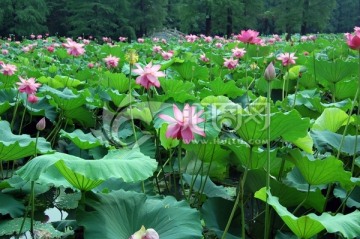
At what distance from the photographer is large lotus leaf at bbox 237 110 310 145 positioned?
1.07 meters

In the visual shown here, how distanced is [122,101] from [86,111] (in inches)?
7.0

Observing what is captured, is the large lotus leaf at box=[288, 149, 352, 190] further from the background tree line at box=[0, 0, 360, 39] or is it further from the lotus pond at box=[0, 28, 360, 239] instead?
the background tree line at box=[0, 0, 360, 39]

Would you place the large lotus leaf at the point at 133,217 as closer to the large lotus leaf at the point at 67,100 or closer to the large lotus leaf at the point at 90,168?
the large lotus leaf at the point at 90,168

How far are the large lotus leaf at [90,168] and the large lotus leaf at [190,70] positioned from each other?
1618mm

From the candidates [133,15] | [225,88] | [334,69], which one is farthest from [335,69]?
[133,15]

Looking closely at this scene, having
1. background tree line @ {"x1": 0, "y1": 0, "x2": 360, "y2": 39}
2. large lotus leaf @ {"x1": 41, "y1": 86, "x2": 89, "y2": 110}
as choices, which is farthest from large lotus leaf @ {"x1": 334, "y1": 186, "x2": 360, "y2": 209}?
background tree line @ {"x1": 0, "y1": 0, "x2": 360, "y2": 39}

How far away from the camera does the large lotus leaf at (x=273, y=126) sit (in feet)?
3.52

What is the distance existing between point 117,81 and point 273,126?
147cm

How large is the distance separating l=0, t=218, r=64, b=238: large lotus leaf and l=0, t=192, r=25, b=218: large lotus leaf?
0.11 ft

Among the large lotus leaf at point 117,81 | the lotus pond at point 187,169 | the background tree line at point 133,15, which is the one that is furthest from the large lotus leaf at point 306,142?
the background tree line at point 133,15

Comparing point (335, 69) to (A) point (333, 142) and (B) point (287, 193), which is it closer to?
(A) point (333, 142)

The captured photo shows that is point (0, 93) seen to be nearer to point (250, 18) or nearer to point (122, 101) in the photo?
point (122, 101)

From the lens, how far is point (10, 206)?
1.31 m

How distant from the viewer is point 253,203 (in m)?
1.43
